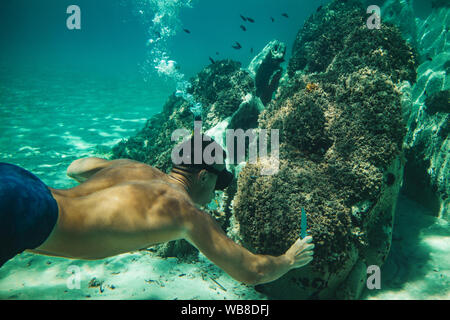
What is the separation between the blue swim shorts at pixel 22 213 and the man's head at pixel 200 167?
126 centimetres

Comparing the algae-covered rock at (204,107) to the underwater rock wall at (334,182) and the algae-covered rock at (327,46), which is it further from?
the underwater rock wall at (334,182)

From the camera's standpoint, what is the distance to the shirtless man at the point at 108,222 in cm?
163

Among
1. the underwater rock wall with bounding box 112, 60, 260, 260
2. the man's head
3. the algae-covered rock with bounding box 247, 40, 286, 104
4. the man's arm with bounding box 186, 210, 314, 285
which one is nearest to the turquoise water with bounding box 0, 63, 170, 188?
the underwater rock wall with bounding box 112, 60, 260, 260

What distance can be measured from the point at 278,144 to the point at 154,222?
3082 mm

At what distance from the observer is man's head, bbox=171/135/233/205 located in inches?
106

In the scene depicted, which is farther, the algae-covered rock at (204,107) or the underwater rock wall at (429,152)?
the algae-covered rock at (204,107)

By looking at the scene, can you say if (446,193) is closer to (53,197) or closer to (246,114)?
(246,114)

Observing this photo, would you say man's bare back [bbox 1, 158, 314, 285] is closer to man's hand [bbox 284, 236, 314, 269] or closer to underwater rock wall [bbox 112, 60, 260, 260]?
man's hand [bbox 284, 236, 314, 269]

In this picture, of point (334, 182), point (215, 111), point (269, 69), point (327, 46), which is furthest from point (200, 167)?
point (269, 69)

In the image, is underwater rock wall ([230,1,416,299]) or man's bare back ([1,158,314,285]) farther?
underwater rock wall ([230,1,416,299])

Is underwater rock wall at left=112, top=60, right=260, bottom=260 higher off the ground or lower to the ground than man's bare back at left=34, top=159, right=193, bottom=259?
higher

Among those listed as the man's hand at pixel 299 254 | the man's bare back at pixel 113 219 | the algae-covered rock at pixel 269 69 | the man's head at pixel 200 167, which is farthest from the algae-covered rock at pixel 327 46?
the man's bare back at pixel 113 219

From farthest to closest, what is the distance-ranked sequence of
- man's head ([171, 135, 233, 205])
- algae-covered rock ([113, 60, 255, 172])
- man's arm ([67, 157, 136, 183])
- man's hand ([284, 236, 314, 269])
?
algae-covered rock ([113, 60, 255, 172]), man's arm ([67, 157, 136, 183]), man's head ([171, 135, 233, 205]), man's hand ([284, 236, 314, 269])
